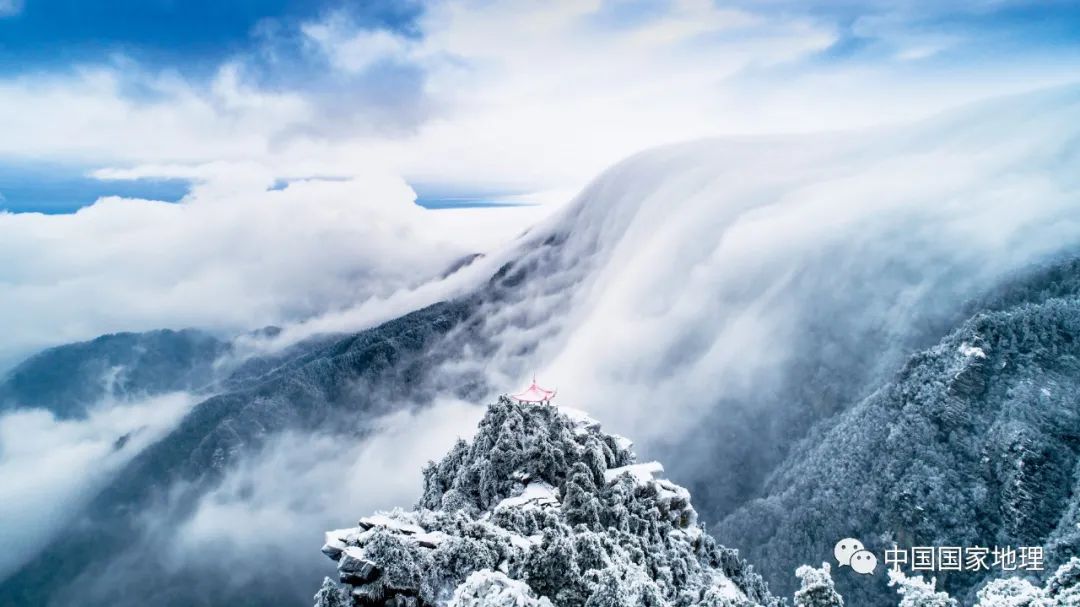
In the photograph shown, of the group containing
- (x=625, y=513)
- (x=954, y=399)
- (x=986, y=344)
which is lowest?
(x=954, y=399)

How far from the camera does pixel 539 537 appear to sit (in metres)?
50.6

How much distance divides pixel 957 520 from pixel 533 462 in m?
123

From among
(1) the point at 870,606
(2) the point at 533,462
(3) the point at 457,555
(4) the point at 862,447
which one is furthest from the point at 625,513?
(4) the point at 862,447

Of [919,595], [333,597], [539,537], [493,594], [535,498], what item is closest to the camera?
[493,594]

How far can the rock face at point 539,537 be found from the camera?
133 feet

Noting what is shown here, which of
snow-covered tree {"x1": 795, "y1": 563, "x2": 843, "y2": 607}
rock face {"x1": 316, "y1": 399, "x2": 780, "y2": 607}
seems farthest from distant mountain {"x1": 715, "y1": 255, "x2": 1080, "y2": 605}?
snow-covered tree {"x1": 795, "y1": 563, "x2": 843, "y2": 607}

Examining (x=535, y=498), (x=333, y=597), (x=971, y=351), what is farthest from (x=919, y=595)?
(x=971, y=351)

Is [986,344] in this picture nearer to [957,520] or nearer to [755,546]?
[957,520]

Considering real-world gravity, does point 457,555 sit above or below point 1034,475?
above

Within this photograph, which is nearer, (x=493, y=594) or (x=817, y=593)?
(x=493, y=594)

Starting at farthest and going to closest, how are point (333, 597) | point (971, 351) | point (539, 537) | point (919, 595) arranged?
point (971, 351) < point (539, 537) < point (333, 597) < point (919, 595)

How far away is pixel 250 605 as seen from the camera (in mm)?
192750

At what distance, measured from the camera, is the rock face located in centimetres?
4062

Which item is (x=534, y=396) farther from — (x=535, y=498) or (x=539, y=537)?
(x=539, y=537)
